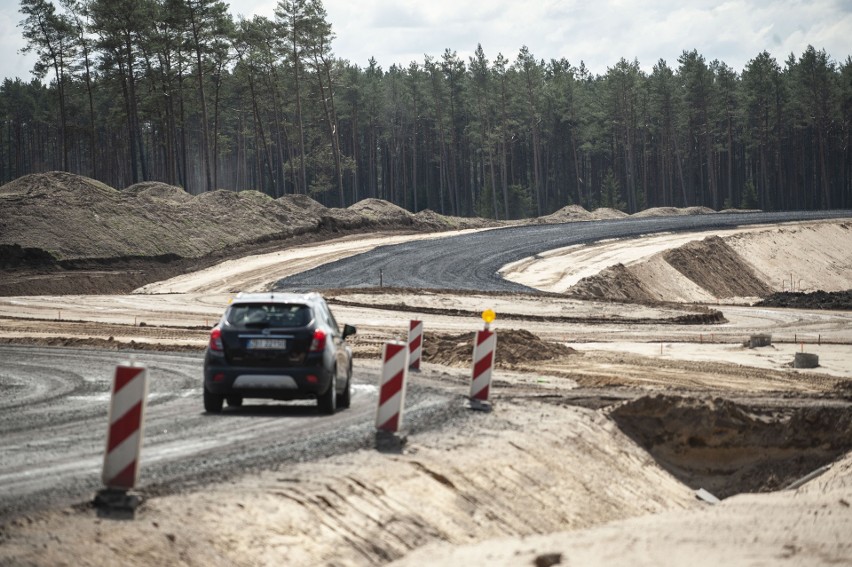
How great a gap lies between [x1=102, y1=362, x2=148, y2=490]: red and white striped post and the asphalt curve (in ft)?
127

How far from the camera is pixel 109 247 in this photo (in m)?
54.6

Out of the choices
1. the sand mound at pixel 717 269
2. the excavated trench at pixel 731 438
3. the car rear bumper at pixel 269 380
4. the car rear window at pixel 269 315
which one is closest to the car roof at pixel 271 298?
the car rear window at pixel 269 315

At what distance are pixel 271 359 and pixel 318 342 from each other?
64 centimetres

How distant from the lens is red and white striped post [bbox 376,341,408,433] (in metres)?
12.4

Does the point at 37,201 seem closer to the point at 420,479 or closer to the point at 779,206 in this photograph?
the point at 420,479

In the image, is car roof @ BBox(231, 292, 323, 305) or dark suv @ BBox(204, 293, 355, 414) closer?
dark suv @ BBox(204, 293, 355, 414)

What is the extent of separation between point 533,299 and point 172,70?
167ft

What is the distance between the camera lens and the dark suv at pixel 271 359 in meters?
14.7

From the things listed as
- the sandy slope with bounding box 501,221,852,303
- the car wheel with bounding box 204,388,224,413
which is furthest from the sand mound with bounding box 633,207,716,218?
the car wheel with bounding box 204,388,224,413

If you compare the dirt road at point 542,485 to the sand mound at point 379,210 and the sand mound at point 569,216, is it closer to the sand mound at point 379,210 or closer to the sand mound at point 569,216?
the sand mound at point 379,210

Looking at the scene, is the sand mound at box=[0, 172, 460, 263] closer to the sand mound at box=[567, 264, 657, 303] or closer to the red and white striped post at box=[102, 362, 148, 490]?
the sand mound at box=[567, 264, 657, 303]

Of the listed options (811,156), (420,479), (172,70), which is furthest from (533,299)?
(811,156)

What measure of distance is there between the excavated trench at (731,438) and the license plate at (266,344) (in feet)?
15.0

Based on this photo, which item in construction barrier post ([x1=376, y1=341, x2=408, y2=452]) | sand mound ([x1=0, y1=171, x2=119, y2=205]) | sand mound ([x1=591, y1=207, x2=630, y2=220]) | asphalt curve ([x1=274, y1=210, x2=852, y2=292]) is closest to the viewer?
construction barrier post ([x1=376, y1=341, x2=408, y2=452])
